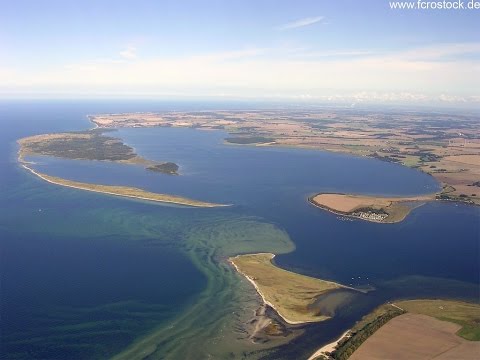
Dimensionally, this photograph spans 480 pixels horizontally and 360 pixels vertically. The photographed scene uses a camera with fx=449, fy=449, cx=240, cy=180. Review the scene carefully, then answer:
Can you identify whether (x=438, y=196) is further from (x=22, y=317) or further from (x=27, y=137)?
(x=27, y=137)

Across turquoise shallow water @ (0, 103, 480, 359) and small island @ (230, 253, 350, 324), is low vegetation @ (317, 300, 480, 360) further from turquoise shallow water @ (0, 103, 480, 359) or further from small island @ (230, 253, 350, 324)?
small island @ (230, 253, 350, 324)

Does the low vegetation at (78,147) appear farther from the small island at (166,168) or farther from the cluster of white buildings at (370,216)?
the cluster of white buildings at (370,216)

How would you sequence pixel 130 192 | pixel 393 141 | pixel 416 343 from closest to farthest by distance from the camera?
pixel 416 343
pixel 130 192
pixel 393 141

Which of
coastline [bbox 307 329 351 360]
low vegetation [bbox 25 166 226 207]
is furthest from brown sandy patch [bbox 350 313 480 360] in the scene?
low vegetation [bbox 25 166 226 207]

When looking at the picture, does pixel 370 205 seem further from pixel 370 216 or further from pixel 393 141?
pixel 393 141

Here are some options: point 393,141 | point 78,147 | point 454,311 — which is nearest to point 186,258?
point 454,311
